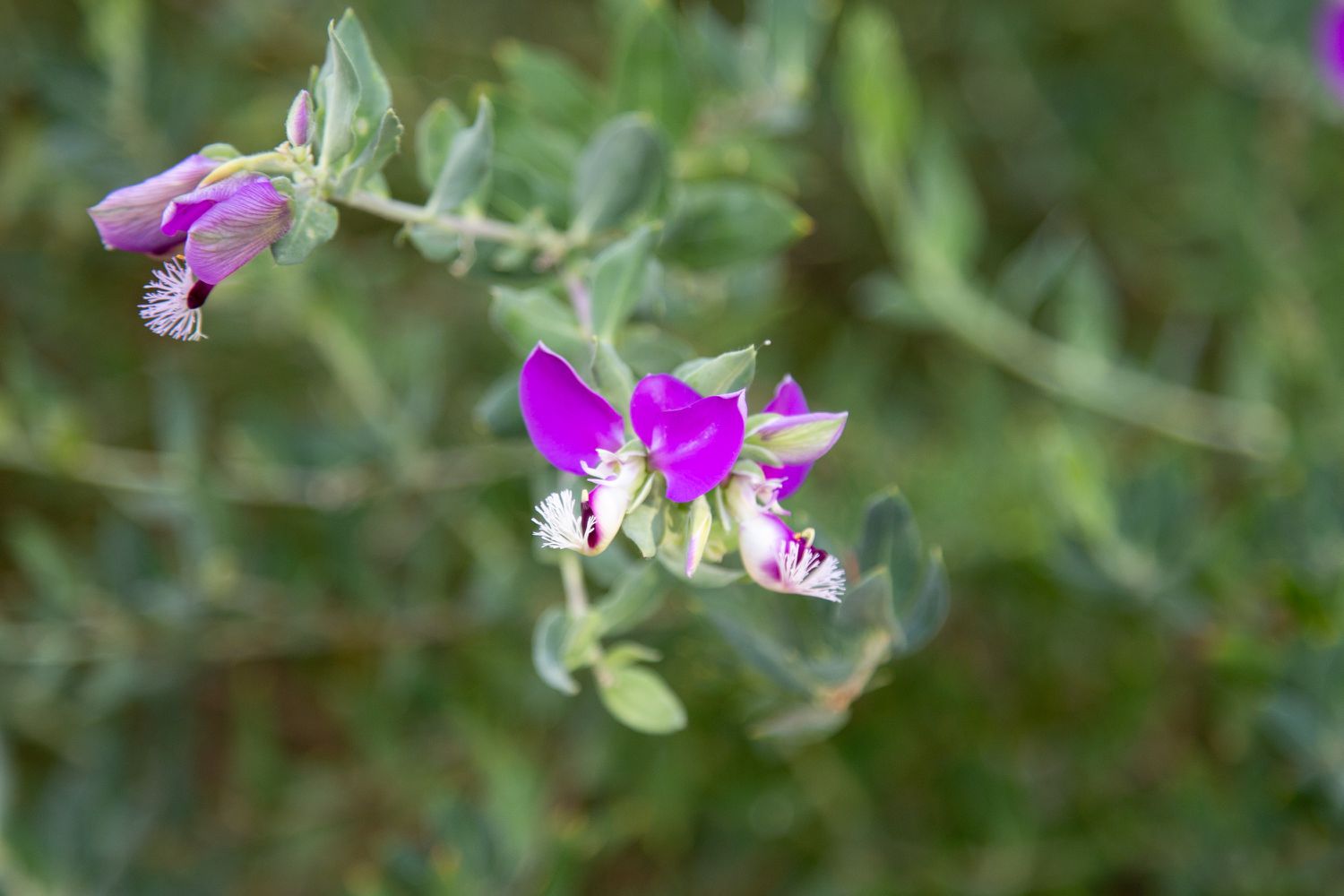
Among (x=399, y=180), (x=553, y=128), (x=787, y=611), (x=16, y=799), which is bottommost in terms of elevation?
(x=16, y=799)

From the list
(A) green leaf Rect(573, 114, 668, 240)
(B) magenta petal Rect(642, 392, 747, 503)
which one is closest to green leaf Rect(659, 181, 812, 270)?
(A) green leaf Rect(573, 114, 668, 240)

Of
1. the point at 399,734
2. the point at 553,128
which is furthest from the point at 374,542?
the point at 553,128

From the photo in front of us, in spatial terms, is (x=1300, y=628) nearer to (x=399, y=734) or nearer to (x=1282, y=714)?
(x=1282, y=714)

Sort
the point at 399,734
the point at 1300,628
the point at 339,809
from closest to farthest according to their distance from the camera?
the point at 1300,628 < the point at 399,734 < the point at 339,809

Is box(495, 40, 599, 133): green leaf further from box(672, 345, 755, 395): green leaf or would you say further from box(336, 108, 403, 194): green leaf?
box(672, 345, 755, 395): green leaf

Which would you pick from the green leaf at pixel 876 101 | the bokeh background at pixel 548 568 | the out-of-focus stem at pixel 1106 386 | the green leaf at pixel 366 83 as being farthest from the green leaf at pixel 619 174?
the out-of-focus stem at pixel 1106 386

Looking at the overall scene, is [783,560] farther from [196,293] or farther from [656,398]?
[196,293]

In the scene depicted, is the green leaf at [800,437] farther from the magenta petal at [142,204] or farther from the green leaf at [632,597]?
the magenta petal at [142,204]
